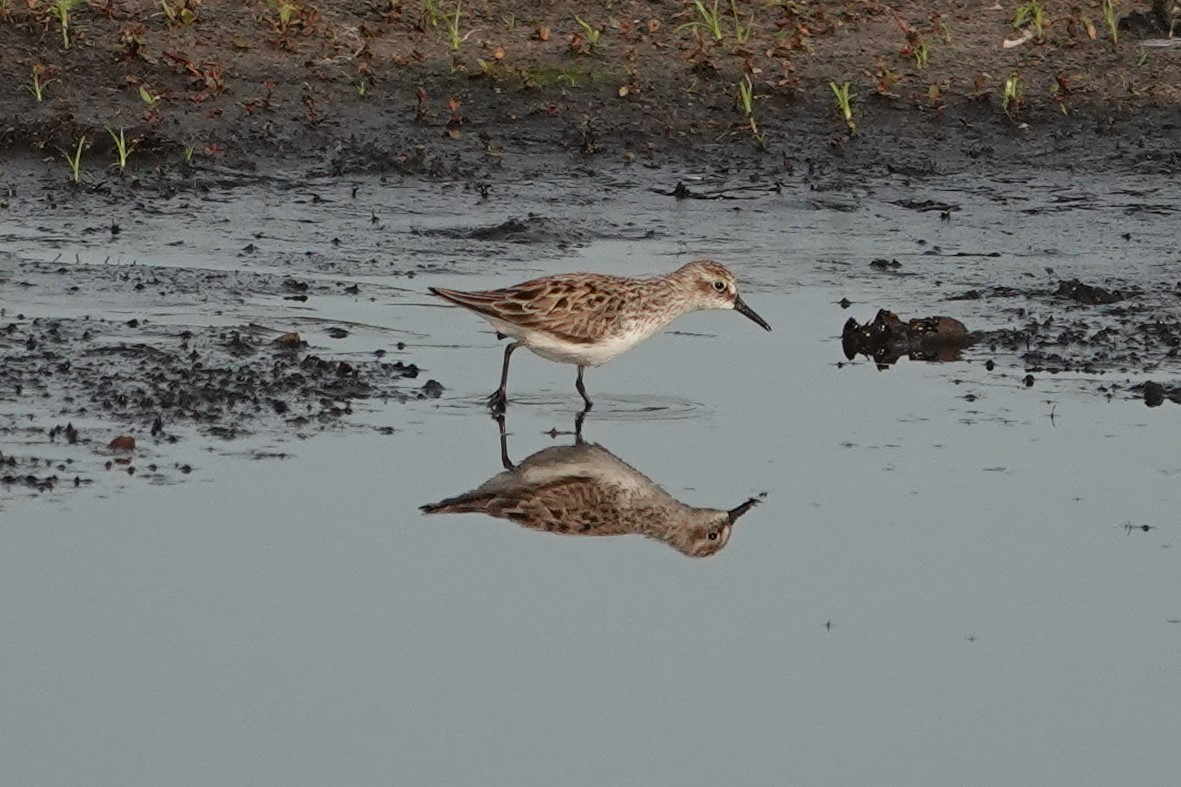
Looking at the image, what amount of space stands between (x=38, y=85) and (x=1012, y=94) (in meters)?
6.86

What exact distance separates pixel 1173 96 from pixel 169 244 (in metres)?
Result: 7.52

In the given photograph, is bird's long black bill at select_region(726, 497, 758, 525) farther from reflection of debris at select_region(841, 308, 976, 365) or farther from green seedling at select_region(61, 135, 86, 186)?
green seedling at select_region(61, 135, 86, 186)

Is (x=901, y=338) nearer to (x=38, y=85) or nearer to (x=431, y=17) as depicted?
(x=431, y=17)

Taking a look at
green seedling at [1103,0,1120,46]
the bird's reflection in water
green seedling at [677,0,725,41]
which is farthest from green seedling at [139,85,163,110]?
green seedling at [1103,0,1120,46]

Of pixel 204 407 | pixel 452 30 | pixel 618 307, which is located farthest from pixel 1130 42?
pixel 204 407

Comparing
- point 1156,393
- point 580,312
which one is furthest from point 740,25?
point 1156,393

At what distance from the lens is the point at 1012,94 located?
16781mm

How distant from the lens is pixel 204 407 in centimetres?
1083

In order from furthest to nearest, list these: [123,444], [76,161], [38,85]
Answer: [38,85]
[76,161]
[123,444]

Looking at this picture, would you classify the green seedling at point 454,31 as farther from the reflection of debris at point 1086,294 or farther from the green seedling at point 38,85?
the reflection of debris at point 1086,294

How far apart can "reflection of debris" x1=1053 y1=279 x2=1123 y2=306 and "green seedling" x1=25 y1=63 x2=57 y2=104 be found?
7.04m

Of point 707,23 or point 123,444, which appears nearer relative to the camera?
point 123,444

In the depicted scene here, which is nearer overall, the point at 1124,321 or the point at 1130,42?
the point at 1124,321

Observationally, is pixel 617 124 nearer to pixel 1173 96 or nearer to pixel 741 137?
pixel 741 137
